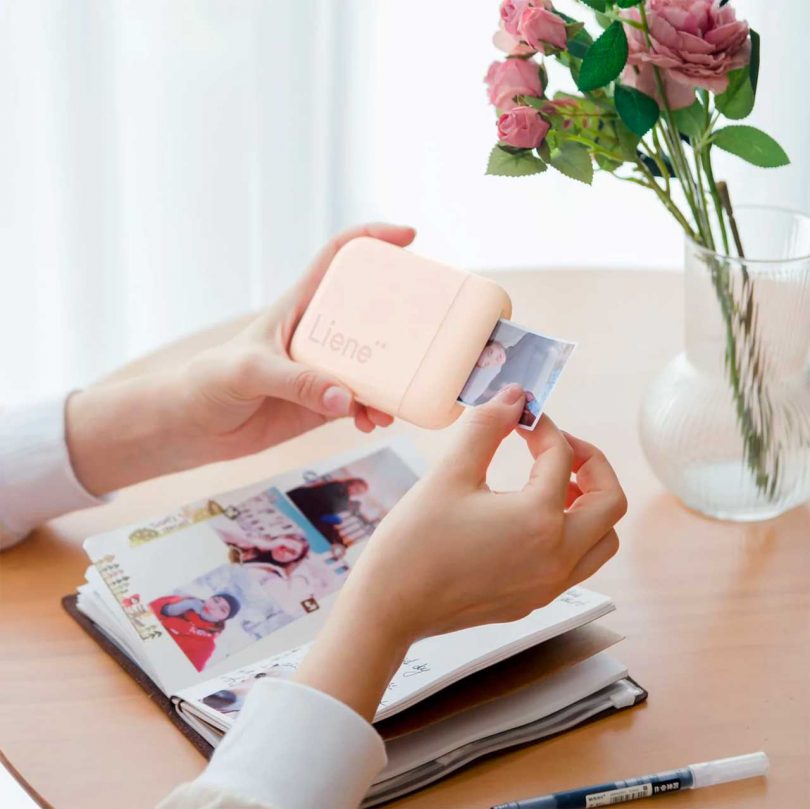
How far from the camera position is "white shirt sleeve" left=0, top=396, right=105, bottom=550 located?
1.05 metres

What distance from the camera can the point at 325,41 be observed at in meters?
2.12

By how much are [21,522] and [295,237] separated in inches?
51.0

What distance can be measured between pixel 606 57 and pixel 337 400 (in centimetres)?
36

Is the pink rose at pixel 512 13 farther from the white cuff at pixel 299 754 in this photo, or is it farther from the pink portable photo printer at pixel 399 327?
the white cuff at pixel 299 754

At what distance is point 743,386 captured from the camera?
1.00 metres

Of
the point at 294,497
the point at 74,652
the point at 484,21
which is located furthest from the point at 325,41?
the point at 74,652

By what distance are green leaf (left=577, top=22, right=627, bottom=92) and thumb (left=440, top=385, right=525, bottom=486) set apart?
0.80ft

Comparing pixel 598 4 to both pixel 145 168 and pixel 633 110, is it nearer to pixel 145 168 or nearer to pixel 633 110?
pixel 633 110

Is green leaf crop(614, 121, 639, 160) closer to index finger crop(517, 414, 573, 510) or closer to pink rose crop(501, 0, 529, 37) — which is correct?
pink rose crop(501, 0, 529, 37)

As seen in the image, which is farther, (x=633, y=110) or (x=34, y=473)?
(x=34, y=473)

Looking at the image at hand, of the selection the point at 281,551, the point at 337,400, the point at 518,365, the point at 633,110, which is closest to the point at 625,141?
the point at 633,110

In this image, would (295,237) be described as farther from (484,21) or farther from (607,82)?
(607,82)

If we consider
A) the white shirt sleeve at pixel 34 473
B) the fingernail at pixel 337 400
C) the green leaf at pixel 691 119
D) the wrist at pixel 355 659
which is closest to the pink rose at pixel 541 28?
the green leaf at pixel 691 119

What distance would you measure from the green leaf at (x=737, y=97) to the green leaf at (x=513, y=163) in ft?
0.48
